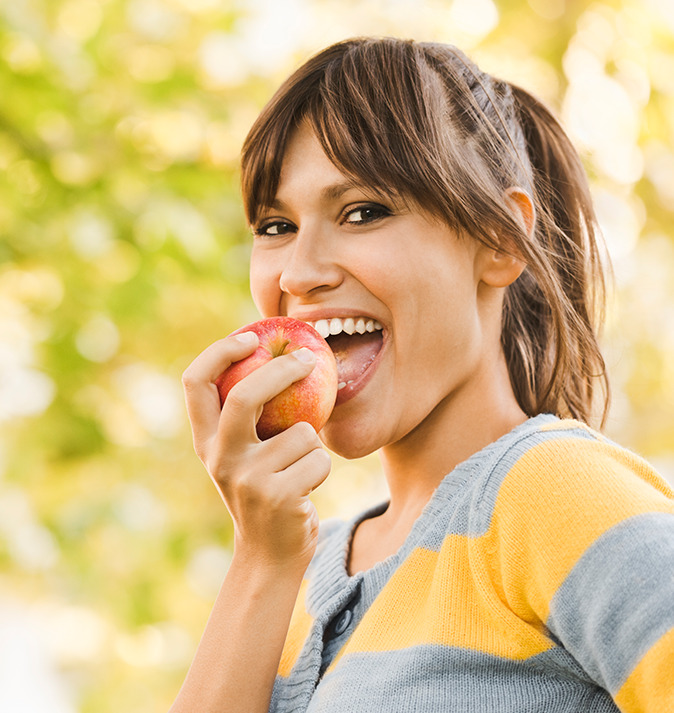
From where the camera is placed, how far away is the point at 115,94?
258 cm

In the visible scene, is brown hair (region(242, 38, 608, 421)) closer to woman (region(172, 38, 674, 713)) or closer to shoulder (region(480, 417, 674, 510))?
woman (region(172, 38, 674, 713))

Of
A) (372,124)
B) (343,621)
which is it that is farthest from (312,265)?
(343,621)

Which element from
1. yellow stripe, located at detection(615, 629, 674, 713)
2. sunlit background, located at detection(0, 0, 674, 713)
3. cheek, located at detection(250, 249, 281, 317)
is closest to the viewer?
yellow stripe, located at detection(615, 629, 674, 713)

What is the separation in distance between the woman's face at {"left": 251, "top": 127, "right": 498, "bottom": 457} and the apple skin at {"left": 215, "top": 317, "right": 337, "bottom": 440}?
0.18 ft

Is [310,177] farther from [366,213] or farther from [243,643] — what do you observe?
[243,643]

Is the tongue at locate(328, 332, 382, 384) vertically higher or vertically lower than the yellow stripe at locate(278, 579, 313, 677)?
higher

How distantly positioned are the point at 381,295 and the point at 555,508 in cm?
47

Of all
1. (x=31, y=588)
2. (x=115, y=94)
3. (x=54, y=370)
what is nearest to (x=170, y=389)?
(x=54, y=370)

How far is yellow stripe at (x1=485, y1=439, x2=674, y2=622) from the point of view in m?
0.88

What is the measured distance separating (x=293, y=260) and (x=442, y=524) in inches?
18.0

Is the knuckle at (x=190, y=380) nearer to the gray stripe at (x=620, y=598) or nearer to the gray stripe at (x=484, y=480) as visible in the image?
the gray stripe at (x=484, y=480)

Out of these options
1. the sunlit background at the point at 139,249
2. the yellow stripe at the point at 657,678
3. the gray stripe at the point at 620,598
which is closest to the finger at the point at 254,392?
the gray stripe at the point at 620,598

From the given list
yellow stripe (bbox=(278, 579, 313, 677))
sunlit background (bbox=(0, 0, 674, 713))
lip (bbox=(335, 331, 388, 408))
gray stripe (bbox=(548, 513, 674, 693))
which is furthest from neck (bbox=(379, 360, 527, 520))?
sunlit background (bbox=(0, 0, 674, 713))

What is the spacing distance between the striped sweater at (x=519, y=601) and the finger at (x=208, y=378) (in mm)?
318
